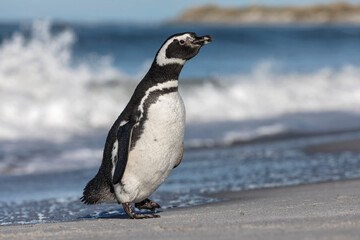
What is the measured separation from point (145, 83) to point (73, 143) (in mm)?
5044

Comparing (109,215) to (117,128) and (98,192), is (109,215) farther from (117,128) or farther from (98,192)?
(117,128)

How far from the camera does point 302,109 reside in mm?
13539

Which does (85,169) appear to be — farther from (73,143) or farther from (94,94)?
(94,94)

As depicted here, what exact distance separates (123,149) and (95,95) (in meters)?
8.97

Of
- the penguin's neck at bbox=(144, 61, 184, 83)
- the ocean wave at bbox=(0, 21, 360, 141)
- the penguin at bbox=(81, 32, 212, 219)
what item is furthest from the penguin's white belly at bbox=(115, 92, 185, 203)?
the ocean wave at bbox=(0, 21, 360, 141)

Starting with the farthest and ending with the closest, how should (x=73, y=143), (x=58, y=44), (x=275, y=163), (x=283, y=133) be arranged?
(x=58, y=44) < (x=283, y=133) < (x=73, y=143) < (x=275, y=163)

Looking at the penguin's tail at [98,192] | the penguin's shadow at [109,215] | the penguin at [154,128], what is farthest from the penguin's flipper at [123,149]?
the penguin's shadow at [109,215]

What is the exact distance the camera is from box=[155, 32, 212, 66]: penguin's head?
4223 mm

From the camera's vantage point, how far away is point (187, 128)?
1066 cm

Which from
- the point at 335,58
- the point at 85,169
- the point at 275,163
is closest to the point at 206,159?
the point at 275,163

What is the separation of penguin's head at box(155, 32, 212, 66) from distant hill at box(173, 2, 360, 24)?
105 metres

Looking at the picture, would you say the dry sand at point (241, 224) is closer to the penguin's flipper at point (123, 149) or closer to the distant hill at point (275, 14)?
the penguin's flipper at point (123, 149)

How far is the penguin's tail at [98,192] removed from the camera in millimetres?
4516

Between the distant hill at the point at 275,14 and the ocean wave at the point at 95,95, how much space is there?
308 feet
